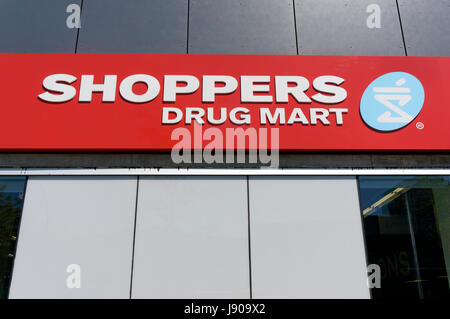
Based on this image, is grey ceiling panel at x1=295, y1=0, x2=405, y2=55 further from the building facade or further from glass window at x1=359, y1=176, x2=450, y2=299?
glass window at x1=359, y1=176, x2=450, y2=299

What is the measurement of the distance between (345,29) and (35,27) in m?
5.60

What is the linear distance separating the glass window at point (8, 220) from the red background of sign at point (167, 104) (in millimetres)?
569

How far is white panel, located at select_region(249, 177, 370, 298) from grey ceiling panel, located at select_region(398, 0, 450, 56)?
2.93m

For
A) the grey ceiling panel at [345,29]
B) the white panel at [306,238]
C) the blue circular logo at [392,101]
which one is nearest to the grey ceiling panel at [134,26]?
the grey ceiling panel at [345,29]

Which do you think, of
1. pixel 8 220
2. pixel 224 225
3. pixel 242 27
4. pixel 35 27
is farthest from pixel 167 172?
pixel 35 27

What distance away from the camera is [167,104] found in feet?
19.0

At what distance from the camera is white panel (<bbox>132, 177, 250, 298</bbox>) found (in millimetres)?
5156

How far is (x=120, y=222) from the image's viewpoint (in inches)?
211

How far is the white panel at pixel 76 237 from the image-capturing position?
5129 mm

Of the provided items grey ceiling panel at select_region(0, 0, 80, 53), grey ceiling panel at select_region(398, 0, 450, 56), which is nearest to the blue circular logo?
grey ceiling panel at select_region(398, 0, 450, 56)

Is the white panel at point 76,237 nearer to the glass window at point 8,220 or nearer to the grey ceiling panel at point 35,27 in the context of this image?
the glass window at point 8,220

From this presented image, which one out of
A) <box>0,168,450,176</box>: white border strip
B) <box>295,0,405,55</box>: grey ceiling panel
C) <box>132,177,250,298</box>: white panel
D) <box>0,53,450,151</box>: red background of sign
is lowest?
<box>132,177,250,298</box>: white panel
